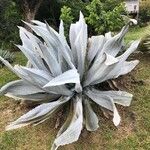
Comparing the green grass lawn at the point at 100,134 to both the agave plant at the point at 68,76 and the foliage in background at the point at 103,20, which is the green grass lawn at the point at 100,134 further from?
the foliage in background at the point at 103,20

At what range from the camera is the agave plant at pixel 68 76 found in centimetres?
504

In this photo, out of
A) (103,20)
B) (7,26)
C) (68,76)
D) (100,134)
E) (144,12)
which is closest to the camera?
(68,76)

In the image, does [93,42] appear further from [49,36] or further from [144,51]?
[144,51]

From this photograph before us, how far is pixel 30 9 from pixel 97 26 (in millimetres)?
2863

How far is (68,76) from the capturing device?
4.97 metres

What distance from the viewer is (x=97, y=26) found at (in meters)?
9.62

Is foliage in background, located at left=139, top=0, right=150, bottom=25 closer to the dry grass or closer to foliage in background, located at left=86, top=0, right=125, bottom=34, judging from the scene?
foliage in background, located at left=86, top=0, right=125, bottom=34

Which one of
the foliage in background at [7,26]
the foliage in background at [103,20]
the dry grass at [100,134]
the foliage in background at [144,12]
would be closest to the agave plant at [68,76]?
the dry grass at [100,134]

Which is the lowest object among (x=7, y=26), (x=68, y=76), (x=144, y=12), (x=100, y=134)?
(x=144, y=12)

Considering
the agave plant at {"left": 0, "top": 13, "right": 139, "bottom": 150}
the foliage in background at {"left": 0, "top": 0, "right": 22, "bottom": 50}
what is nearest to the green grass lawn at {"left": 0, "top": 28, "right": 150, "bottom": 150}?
the agave plant at {"left": 0, "top": 13, "right": 139, "bottom": 150}

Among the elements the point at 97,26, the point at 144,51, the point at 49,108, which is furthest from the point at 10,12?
the point at 49,108

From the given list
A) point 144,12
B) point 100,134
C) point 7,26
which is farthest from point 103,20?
point 144,12

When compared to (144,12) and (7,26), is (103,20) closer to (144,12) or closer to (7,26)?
(7,26)

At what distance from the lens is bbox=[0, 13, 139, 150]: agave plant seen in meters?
5.04
